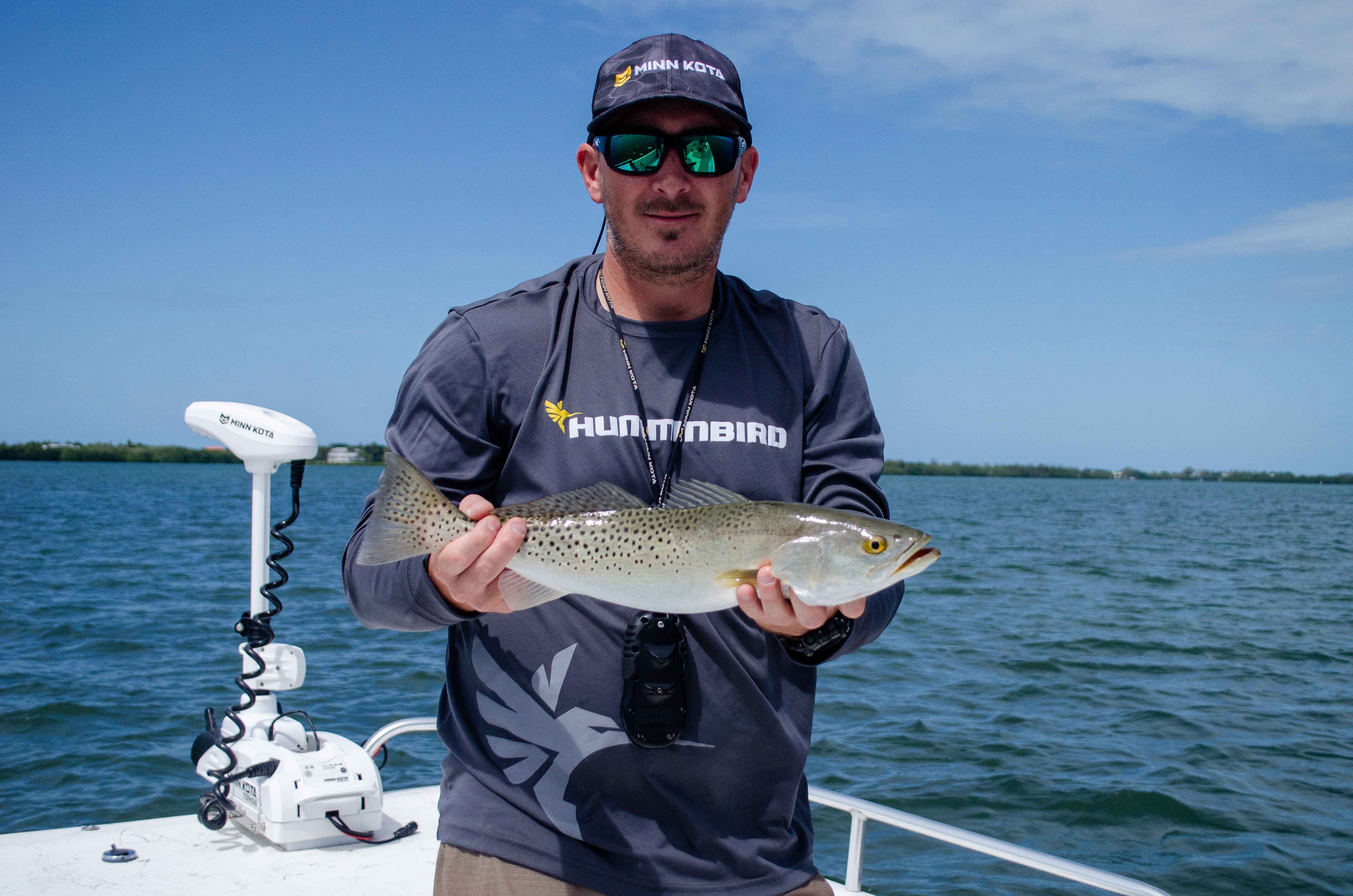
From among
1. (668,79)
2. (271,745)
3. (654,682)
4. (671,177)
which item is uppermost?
(668,79)

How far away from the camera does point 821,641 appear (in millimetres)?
2869

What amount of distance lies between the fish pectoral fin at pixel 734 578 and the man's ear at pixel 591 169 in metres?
1.31

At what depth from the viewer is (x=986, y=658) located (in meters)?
17.6

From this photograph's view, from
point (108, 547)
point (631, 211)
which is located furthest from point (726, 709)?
point (108, 547)

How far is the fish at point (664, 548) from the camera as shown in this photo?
9.16ft

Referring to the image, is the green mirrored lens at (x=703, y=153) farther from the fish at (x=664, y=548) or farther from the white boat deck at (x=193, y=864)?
the white boat deck at (x=193, y=864)

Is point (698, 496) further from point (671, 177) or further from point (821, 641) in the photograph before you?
point (671, 177)

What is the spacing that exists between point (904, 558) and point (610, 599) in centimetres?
88

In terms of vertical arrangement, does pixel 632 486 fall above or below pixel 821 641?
above

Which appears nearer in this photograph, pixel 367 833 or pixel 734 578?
pixel 734 578

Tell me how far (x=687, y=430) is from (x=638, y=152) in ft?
2.95

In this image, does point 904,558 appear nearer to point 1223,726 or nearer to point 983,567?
point 1223,726

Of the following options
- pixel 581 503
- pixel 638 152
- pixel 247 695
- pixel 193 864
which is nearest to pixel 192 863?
pixel 193 864

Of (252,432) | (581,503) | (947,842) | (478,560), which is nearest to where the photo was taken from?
(478,560)
